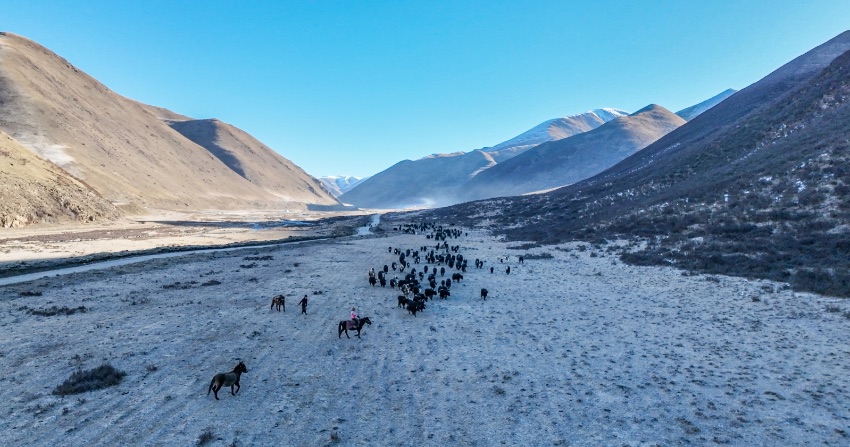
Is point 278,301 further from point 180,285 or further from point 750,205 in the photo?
point 750,205

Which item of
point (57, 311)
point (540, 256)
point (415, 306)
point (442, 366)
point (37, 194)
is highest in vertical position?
point (37, 194)

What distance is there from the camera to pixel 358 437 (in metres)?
8.89

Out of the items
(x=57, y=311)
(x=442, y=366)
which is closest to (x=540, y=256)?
(x=442, y=366)

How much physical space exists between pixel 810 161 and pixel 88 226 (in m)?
92.0

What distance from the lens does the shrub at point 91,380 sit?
10422 millimetres

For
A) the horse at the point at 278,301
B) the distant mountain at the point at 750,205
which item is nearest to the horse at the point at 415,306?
the horse at the point at 278,301

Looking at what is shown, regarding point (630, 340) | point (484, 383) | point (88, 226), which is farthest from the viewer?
point (88, 226)

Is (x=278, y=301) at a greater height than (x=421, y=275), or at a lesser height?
greater

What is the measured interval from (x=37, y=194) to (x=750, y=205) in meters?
90.9

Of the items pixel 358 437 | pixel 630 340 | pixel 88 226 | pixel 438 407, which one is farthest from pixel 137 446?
pixel 88 226

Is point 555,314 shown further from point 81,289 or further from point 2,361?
point 81,289

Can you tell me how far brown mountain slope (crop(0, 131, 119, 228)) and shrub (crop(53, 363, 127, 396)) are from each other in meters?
61.9

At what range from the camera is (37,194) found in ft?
198

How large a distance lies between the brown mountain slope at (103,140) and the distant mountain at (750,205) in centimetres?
10117
